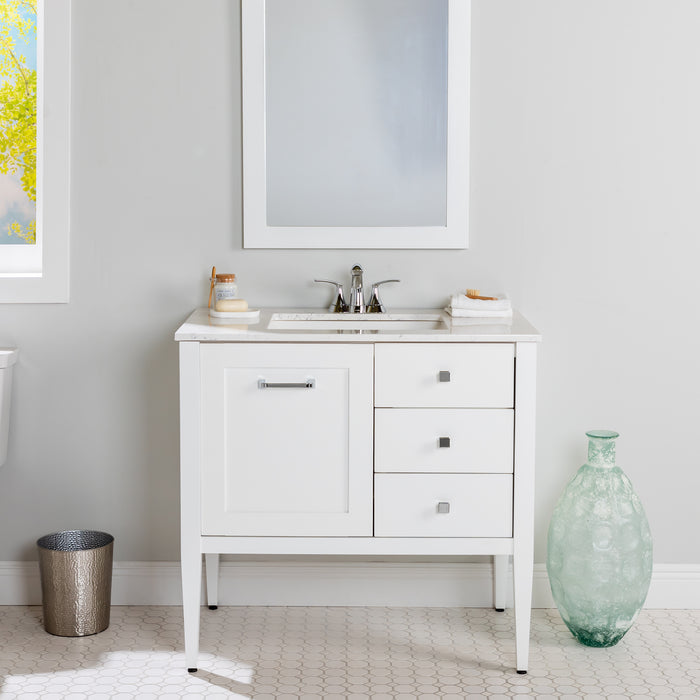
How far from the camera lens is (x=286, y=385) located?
2330 mm

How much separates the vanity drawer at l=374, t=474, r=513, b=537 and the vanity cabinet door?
5 centimetres

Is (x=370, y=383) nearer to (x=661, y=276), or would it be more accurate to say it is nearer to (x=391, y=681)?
(x=391, y=681)

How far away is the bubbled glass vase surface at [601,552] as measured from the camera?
252 centimetres

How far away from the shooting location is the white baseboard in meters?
2.84

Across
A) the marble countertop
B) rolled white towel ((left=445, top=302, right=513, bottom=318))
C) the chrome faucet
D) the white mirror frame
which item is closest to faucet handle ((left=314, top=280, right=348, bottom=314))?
the chrome faucet

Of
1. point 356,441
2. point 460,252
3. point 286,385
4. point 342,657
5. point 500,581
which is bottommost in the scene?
point 342,657

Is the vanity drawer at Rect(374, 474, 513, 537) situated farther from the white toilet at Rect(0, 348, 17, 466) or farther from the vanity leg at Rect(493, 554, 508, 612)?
the white toilet at Rect(0, 348, 17, 466)

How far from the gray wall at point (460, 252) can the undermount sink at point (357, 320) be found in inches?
5.2

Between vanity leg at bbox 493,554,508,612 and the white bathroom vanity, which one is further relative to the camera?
vanity leg at bbox 493,554,508,612

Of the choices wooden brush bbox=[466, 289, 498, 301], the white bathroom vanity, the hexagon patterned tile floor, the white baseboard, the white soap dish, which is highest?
wooden brush bbox=[466, 289, 498, 301]

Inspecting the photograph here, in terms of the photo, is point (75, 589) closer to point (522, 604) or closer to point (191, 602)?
point (191, 602)

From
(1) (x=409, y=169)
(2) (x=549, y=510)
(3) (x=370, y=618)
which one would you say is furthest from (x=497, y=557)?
(1) (x=409, y=169)

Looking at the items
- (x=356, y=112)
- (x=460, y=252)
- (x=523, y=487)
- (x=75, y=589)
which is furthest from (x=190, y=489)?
(x=356, y=112)

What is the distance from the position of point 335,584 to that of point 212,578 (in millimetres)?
349
